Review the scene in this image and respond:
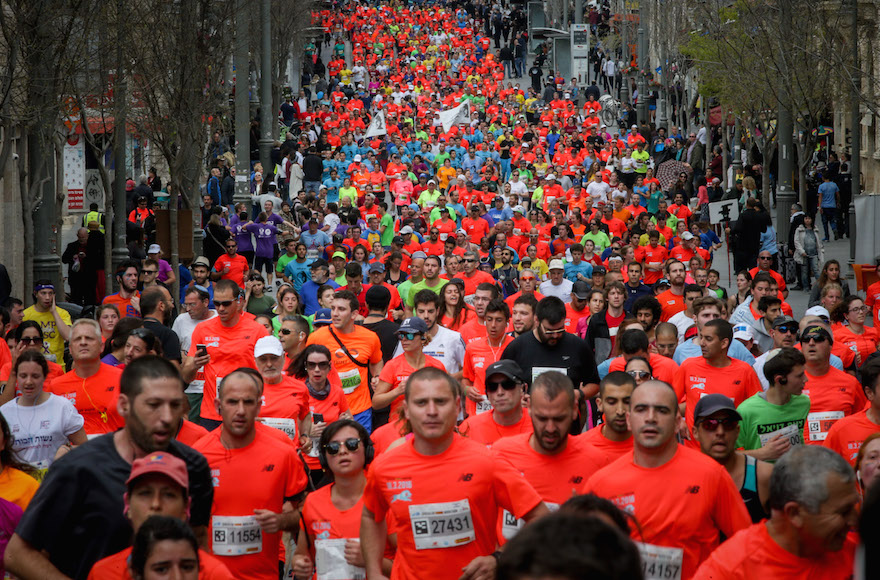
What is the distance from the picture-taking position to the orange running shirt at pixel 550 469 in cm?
628

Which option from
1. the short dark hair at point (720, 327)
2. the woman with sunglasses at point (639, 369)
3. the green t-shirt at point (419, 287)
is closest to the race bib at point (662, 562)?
the woman with sunglasses at point (639, 369)

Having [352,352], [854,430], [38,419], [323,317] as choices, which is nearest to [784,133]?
[323,317]

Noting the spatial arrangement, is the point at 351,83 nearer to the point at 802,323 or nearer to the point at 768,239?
the point at 768,239

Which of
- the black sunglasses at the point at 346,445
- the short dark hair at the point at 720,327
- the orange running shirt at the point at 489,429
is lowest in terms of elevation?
A: the orange running shirt at the point at 489,429

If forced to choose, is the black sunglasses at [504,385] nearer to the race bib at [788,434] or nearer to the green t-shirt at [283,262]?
the race bib at [788,434]

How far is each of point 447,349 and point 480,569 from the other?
5.84m

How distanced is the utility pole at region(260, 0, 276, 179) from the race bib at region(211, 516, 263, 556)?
24.6 metres

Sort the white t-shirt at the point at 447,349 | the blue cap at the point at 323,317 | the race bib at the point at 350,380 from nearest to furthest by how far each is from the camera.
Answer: the race bib at the point at 350,380, the white t-shirt at the point at 447,349, the blue cap at the point at 323,317

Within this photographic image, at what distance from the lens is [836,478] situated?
4660mm

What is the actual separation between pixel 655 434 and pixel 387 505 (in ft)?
3.99

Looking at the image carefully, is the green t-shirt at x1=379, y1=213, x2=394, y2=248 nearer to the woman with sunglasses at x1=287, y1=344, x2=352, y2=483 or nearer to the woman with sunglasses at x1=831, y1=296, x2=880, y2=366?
the woman with sunglasses at x1=831, y1=296, x2=880, y2=366

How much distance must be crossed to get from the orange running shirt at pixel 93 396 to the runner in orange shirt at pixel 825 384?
468cm

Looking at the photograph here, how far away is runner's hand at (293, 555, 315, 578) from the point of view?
6.52 m

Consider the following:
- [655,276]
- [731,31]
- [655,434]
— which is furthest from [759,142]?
[655,434]
